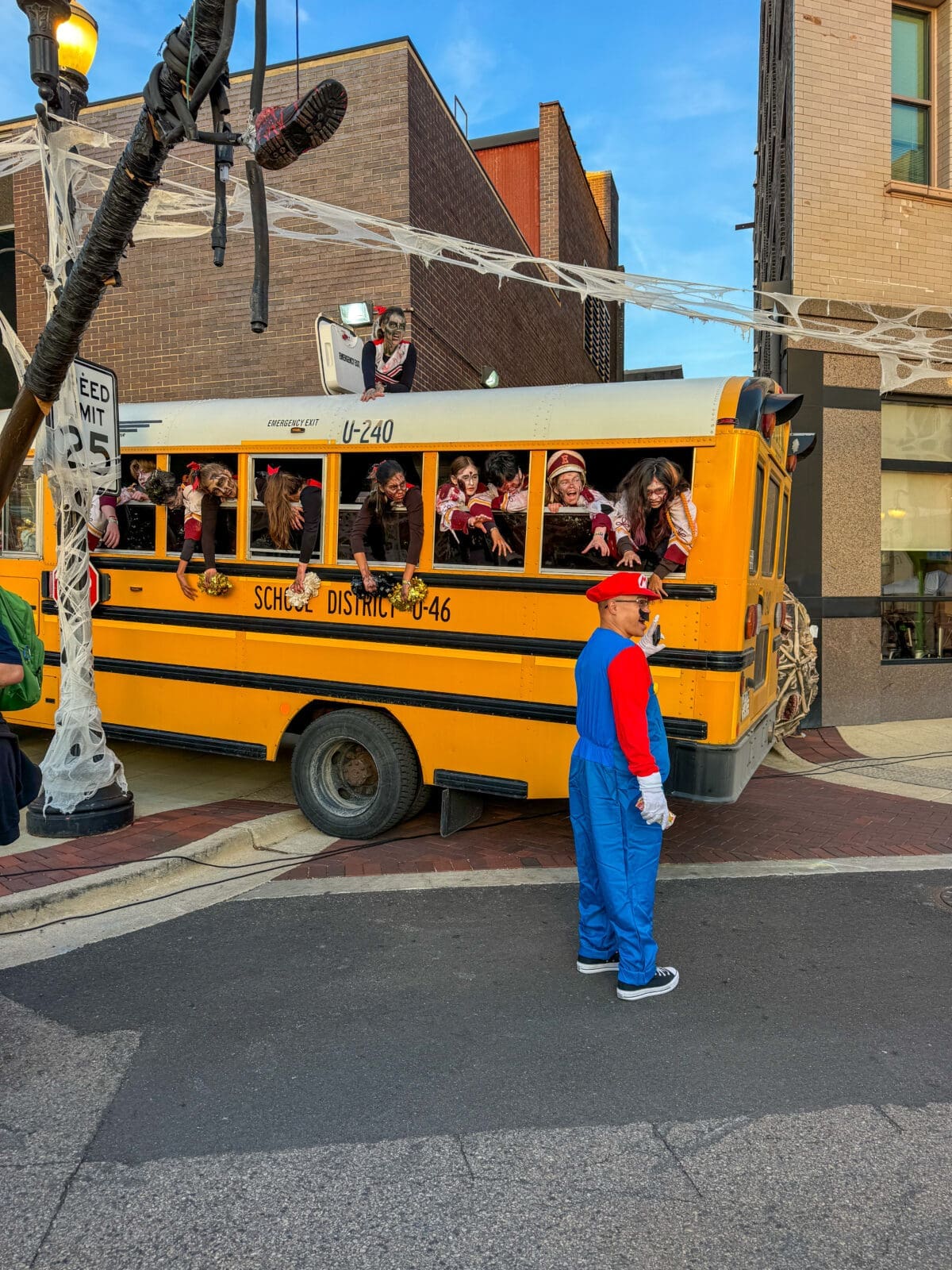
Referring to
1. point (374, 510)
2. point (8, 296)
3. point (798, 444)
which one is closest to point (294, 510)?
point (374, 510)

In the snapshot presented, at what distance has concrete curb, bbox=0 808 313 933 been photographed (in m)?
4.72

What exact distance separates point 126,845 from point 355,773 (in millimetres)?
1498

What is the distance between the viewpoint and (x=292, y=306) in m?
10.6

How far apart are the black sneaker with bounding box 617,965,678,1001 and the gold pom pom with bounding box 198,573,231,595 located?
3.74 m

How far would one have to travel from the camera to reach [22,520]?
7133 millimetres

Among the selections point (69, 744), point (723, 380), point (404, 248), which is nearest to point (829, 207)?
point (404, 248)

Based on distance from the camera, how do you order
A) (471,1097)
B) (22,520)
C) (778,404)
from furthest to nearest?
(22,520) < (778,404) < (471,1097)

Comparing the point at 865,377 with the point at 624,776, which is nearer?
the point at 624,776

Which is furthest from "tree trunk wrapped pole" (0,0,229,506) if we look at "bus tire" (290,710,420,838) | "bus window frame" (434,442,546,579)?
"bus tire" (290,710,420,838)

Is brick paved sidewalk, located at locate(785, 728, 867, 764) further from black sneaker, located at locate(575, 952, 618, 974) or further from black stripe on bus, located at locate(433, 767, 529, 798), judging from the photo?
black sneaker, located at locate(575, 952, 618, 974)

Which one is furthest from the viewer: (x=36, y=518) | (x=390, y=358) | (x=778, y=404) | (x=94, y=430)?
(x=36, y=518)

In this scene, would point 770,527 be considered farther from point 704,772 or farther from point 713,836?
point 713,836

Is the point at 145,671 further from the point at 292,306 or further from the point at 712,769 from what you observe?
the point at 292,306

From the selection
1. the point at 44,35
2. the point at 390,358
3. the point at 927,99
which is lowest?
the point at 390,358
